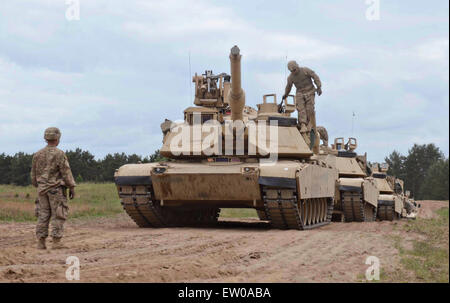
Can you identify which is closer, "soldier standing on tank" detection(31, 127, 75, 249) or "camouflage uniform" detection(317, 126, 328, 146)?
"soldier standing on tank" detection(31, 127, 75, 249)

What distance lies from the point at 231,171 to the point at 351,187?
7.37 metres

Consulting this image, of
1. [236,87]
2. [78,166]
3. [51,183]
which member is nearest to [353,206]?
[236,87]

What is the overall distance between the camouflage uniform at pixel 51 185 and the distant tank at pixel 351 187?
11.6 metres

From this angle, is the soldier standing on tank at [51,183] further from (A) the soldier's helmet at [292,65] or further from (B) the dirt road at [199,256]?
(A) the soldier's helmet at [292,65]

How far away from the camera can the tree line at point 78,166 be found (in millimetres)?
55469

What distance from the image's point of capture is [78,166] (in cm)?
5731

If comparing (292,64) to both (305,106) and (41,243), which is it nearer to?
(305,106)

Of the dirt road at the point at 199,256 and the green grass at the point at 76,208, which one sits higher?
the dirt road at the point at 199,256

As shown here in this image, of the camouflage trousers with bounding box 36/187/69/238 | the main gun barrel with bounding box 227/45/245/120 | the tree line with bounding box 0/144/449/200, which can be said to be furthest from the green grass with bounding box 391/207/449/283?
the tree line with bounding box 0/144/449/200

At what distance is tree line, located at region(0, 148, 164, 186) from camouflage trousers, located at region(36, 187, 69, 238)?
145ft

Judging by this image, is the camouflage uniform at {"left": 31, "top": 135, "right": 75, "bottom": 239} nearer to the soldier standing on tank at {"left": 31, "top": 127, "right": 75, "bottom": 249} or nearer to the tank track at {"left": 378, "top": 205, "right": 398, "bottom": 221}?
the soldier standing on tank at {"left": 31, "top": 127, "right": 75, "bottom": 249}

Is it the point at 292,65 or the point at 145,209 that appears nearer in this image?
the point at 145,209

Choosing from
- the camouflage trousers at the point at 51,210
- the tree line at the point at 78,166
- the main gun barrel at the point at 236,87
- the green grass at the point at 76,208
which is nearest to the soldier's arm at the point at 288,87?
the main gun barrel at the point at 236,87

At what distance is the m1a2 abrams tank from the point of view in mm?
12914
